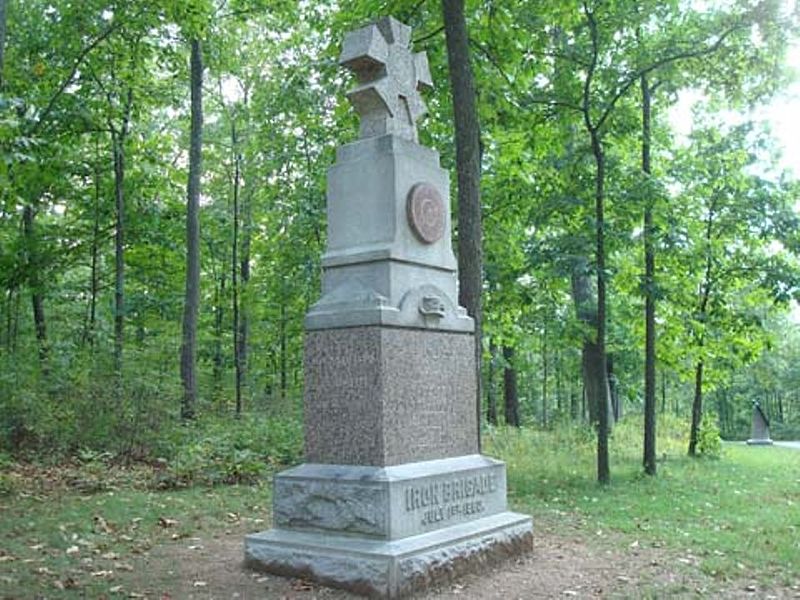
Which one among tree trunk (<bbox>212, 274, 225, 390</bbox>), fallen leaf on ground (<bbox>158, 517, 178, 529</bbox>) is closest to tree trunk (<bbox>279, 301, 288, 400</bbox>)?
tree trunk (<bbox>212, 274, 225, 390</bbox>)

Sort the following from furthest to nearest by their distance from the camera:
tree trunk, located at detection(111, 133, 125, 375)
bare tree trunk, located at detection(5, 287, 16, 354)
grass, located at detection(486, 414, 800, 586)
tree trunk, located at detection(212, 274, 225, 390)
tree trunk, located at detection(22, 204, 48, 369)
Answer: tree trunk, located at detection(212, 274, 225, 390) → bare tree trunk, located at detection(5, 287, 16, 354) → tree trunk, located at detection(22, 204, 48, 369) → tree trunk, located at detection(111, 133, 125, 375) → grass, located at detection(486, 414, 800, 586)

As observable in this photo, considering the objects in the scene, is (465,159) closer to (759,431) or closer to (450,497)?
(450,497)

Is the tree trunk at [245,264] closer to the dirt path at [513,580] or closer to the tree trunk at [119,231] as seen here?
the tree trunk at [119,231]

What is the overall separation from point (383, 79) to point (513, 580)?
446cm

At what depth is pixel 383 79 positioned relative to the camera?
7.13 meters

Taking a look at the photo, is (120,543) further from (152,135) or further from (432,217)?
(152,135)

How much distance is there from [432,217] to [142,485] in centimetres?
627

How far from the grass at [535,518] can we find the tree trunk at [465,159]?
270 cm

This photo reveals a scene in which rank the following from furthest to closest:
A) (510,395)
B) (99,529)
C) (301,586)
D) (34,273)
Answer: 1. (510,395)
2. (34,273)
3. (99,529)
4. (301,586)

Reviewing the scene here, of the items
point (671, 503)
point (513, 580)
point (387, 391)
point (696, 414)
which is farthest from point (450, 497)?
point (696, 414)

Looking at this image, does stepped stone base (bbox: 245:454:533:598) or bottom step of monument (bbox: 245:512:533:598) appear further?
stepped stone base (bbox: 245:454:533:598)

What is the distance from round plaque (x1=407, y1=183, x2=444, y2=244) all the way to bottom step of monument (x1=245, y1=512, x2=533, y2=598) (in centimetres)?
256

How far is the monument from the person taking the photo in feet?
20.1

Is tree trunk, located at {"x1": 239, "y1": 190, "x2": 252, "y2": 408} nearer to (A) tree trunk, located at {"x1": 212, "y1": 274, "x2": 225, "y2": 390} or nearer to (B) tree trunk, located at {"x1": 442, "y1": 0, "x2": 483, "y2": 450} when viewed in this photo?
(A) tree trunk, located at {"x1": 212, "y1": 274, "x2": 225, "y2": 390}
